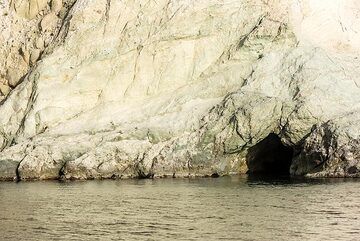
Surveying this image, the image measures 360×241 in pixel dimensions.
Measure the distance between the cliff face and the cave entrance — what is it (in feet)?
0.34

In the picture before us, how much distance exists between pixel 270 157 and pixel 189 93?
25.2ft

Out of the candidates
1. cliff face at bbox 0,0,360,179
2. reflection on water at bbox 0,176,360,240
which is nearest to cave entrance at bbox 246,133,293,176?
cliff face at bbox 0,0,360,179

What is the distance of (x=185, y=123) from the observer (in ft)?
164

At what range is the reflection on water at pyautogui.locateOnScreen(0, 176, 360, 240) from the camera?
25141 millimetres

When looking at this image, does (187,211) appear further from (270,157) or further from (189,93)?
(189,93)

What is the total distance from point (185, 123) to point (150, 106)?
4295mm

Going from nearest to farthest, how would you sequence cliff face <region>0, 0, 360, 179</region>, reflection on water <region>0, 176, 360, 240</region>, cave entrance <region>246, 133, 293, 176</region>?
1. reflection on water <region>0, 176, 360, 240</region>
2. cliff face <region>0, 0, 360, 179</region>
3. cave entrance <region>246, 133, 293, 176</region>

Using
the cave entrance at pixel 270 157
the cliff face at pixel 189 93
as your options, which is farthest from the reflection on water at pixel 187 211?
the cave entrance at pixel 270 157

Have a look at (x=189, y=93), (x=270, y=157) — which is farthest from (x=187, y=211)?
(x=189, y=93)

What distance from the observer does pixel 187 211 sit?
30188mm

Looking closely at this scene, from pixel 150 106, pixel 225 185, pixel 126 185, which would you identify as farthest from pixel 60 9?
pixel 225 185

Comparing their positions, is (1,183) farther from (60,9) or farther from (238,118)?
(60,9)

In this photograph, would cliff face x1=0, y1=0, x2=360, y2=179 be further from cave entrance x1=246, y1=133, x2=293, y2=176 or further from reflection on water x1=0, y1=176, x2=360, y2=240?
reflection on water x1=0, y1=176, x2=360, y2=240

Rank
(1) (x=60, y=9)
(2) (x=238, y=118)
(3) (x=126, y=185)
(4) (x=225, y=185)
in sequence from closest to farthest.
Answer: (4) (x=225, y=185), (3) (x=126, y=185), (2) (x=238, y=118), (1) (x=60, y=9)
